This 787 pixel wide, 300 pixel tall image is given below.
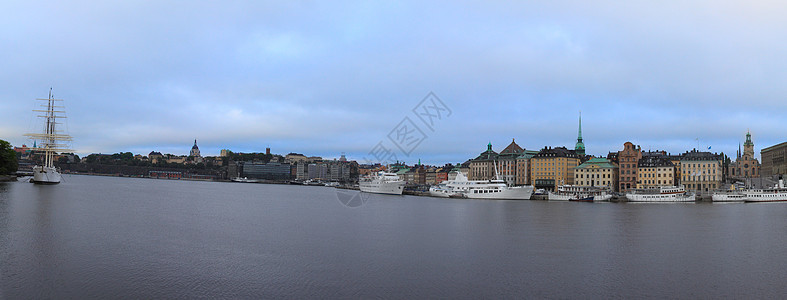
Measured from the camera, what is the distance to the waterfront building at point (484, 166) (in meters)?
118

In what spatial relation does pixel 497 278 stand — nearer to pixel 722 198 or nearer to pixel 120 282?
pixel 120 282

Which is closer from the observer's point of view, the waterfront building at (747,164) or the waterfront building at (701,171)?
the waterfront building at (701,171)

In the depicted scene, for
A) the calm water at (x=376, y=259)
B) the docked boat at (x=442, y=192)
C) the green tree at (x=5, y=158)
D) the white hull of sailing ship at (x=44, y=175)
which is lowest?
the calm water at (x=376, y=259)

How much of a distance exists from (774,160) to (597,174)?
40744mm

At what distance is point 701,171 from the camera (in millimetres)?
87562

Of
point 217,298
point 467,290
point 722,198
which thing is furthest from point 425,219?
point 722,198

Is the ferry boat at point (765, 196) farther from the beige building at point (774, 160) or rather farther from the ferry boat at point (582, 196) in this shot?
the beige building at point (774, 160)

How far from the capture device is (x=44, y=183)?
86.2 metres

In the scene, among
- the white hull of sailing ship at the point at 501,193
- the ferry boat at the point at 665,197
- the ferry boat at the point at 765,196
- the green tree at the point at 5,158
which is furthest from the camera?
the green tree at the point at 5,158

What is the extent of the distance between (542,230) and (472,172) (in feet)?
302

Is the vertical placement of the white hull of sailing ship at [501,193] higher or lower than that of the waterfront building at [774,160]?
lower

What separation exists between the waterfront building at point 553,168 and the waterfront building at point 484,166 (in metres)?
14.2

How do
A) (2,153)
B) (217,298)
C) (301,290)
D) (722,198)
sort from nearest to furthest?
(217,298), (301,290), (722,198), (2,153)

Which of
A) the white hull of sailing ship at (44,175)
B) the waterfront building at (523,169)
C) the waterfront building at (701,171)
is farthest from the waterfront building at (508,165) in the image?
the white hull of sailing ship at (44,175)
